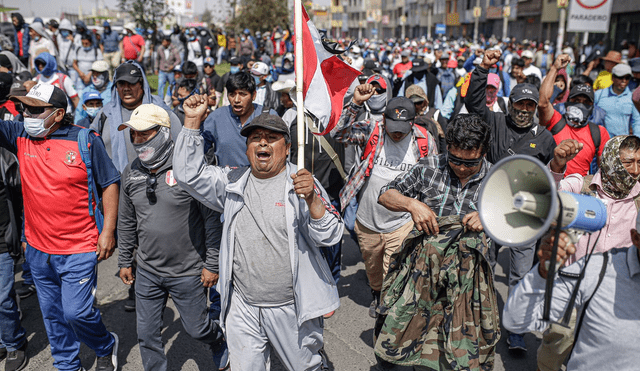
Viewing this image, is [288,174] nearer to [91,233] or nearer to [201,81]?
[91,233]

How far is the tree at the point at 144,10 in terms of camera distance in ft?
77.5

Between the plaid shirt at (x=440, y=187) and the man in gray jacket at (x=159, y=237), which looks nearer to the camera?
the plaid shirt at (x=440, y=187)

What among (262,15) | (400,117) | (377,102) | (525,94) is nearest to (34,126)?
(400,117)

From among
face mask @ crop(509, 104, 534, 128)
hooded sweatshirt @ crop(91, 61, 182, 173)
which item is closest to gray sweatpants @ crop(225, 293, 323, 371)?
hooded sweatshirt @ crop(91, 61, 182, 173)

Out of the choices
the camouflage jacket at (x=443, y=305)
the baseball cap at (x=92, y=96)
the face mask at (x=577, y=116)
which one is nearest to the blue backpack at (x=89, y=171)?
the camouflage jacket at (x=443, y=305)

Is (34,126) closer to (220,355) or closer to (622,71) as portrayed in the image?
(220,355)

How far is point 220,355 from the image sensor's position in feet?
13.6

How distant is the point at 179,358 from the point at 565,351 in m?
2.89

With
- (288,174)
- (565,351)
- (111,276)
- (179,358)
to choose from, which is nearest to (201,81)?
(111,276)

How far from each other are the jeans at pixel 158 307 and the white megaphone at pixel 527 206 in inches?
88.5

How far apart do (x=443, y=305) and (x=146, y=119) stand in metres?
2.24

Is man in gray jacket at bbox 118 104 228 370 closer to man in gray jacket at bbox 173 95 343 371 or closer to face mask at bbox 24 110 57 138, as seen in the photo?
man in gray jacket at bbox 173 95 343 371

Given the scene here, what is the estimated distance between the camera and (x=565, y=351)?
129 inches

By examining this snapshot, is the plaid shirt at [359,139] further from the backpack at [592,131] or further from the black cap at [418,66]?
the black cap at [418,66]
